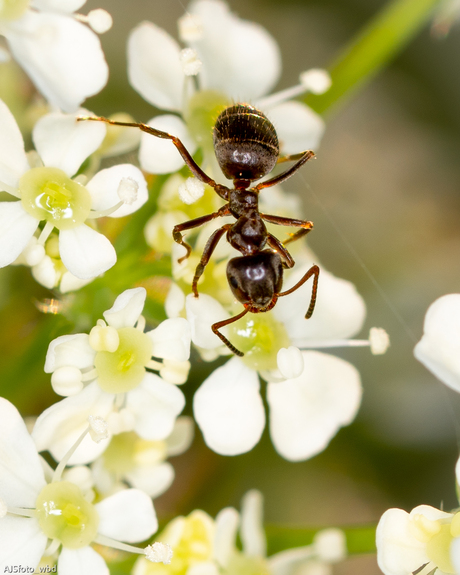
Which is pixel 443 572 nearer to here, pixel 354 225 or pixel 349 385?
pixel 349 385

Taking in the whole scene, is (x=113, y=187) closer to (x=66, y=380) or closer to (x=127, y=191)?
(x=127, y=191)

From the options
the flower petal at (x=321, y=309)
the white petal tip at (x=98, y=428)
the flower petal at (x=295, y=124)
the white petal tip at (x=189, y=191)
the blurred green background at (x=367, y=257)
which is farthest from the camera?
the blurred green background at (x=367, y=257)

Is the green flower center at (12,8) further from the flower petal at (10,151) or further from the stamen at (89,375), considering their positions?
the stamen at (89,375)

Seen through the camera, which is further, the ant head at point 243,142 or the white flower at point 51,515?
the ant head at point 243,142

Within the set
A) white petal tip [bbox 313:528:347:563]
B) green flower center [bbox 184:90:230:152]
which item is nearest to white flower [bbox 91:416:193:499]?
white petal tip [bbox 313:528:347:563]

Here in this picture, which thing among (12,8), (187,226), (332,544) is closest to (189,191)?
(187,226)

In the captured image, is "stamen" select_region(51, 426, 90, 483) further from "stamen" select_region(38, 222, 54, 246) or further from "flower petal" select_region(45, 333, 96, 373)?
"stamen" select_region(38, 222, 54, 246)

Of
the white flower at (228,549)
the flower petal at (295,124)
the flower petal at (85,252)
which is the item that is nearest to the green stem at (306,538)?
the white flower at (228,549)

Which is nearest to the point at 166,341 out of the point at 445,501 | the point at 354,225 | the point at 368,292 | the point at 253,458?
the point at 445,501
